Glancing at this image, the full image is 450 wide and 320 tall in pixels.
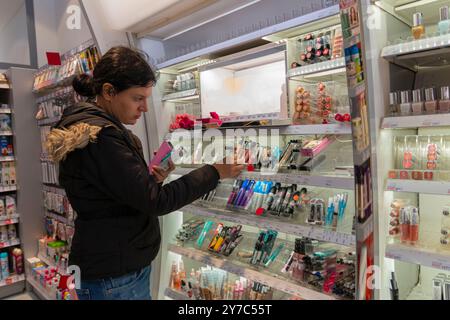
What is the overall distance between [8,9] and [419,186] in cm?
446

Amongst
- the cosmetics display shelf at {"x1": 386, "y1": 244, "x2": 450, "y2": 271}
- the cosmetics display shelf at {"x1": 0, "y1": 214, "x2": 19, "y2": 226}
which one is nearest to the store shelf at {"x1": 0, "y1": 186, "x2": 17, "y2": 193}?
the cosmetics display shelf at {"x1": 0, "y1": 214, "x2": 19, "y2": 226}

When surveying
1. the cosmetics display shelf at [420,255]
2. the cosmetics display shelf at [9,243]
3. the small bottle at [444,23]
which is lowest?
the cosmetics display shelf at [9,243]

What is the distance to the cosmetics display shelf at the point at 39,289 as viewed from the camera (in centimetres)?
328

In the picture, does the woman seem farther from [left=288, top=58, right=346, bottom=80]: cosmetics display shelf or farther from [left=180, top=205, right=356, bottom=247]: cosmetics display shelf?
[left=288, top=58, right=346, bottom=80]: cosmetics display shelf

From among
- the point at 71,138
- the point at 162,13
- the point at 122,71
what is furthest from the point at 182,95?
the point at 71,138

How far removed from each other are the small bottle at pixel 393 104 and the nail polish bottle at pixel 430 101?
0.12m

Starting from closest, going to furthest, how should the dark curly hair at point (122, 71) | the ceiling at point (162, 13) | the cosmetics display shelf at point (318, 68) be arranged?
the dark curly hair at point (122, 71), the cosmetics display shelf at point (318, 68), the ceiling at point (162, 13)

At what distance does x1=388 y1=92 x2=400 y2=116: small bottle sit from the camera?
162 centimetres

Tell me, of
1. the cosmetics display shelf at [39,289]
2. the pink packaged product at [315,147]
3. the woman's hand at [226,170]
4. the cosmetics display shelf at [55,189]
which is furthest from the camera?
the cosmetics display shelf at [55,189]

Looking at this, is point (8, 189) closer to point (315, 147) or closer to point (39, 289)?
point (39, 289)

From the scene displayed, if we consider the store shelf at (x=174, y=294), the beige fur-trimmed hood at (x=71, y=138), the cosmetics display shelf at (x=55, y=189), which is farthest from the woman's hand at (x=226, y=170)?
the cosmetics display shelf at (x=55, y=189)

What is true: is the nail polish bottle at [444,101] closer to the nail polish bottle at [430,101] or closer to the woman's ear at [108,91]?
the nail polish bottle at [430,101]

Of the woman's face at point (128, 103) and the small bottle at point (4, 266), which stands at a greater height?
the woman's face at point (128, 103)

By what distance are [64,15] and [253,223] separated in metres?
3.71
